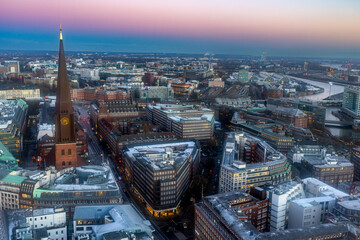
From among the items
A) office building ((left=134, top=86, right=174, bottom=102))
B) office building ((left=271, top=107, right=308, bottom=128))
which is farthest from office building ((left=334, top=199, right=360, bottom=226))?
office building ((left=134, top=86, right=174, bottom=102))

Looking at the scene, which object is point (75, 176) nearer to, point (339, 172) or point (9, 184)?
point (9, 184)

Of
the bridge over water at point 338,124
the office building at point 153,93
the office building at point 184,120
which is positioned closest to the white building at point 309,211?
the office building at point 184,120

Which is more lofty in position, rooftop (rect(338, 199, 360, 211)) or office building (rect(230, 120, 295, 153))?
rooftop (rect(338, 199, 360, 211))

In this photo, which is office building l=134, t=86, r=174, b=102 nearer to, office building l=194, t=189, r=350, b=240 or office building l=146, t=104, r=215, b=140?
office building l=146, t=104, r=215, b=140

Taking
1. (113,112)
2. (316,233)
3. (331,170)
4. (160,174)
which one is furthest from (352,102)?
(316,233)

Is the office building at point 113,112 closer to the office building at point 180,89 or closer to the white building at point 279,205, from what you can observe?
the white building at point 279,205

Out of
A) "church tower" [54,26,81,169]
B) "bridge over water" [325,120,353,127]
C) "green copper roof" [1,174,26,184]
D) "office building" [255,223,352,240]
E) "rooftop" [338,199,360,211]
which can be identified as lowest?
"bridge over water" [325,120,353,127]

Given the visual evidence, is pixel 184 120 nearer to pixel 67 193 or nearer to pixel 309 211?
pixel 67 193
